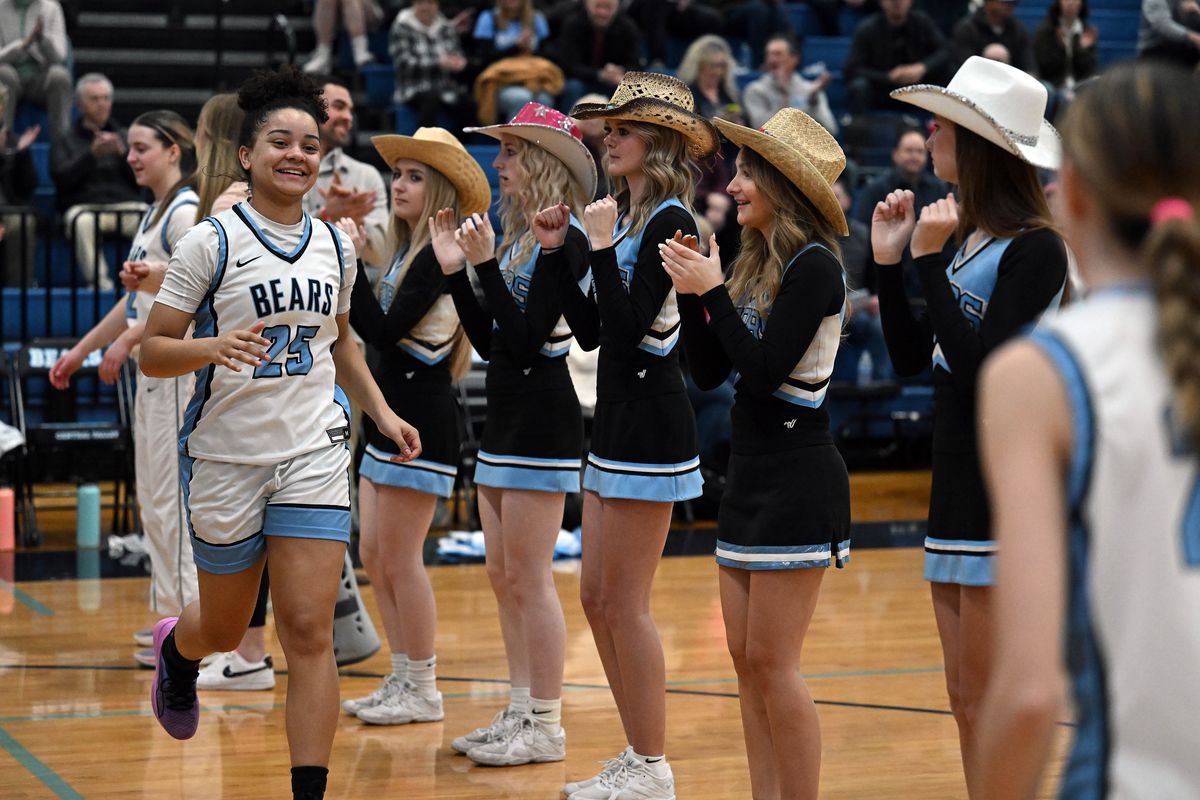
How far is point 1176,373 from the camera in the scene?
1525mm

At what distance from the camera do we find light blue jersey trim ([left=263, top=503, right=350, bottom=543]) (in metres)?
3.49

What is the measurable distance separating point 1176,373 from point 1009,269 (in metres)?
1.56

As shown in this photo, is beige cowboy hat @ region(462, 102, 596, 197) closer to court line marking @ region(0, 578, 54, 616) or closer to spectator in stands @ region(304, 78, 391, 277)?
spectator in stands @ region(304, 78, 391, 277)

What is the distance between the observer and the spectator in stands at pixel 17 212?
29.6 ft

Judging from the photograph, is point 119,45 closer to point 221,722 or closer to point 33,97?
point 33,97

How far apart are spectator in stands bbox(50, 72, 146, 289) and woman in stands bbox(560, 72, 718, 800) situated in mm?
5958

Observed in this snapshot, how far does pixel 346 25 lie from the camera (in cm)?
1148

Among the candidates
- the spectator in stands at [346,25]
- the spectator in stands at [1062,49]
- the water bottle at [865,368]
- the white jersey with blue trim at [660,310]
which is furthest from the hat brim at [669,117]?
the spectator in stands at [1062,49]

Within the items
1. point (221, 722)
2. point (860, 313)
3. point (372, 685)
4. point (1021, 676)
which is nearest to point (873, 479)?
point (860, 313)

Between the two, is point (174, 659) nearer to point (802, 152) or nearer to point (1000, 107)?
point (802, 152)

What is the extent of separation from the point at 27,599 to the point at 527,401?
10.8 ft

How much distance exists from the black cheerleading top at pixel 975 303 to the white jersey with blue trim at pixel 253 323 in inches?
56.0

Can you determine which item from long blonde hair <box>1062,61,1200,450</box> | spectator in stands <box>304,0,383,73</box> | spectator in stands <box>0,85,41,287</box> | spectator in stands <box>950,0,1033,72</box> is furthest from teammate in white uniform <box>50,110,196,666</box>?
spectator in stands <box>950,0,1033,72</box>

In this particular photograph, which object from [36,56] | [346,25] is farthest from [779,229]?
[346,25]
